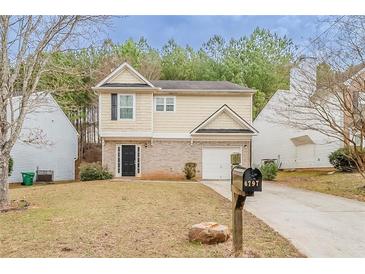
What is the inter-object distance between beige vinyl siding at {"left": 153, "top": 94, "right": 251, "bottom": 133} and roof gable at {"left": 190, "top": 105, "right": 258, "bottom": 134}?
12 centimetres

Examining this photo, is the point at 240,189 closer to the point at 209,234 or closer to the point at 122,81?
the point at 209,234

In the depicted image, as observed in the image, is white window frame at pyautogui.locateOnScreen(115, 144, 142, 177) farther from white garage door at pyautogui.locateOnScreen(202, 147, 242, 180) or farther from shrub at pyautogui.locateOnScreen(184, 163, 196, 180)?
white garage door at pyautogui.locateOnScreen(202, 147, 242, 180)

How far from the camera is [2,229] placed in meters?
4.54

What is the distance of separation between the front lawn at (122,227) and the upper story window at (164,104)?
4.73m

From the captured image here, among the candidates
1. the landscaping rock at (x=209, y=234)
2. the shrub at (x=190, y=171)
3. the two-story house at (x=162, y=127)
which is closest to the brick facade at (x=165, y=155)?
the two-story house at (x=162, y=127)

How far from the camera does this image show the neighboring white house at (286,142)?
7848 millimetres

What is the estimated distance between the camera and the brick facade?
1028 centimetres

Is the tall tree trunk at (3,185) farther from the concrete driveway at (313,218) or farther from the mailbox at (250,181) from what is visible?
the mailbox at (250,181)

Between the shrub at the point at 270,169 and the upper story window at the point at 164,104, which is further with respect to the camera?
the upper story window at the point at 164,104

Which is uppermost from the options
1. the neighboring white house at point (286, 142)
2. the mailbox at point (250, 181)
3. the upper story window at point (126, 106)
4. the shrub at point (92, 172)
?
the upper story window at point (126, 106)

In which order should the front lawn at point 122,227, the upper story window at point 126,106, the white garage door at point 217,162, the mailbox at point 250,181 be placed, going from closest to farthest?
the mailbox at point 250,181 < the front lawn at point 122,227 < the white garage door at point 217,162 < the upper story window at point 126,106

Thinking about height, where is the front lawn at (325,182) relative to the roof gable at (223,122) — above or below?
below

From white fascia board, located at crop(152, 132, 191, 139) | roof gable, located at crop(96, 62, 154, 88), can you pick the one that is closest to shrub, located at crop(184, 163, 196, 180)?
white fascia board, located at crop(152, 132, 191, 139)

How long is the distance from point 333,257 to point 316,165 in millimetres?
5699
